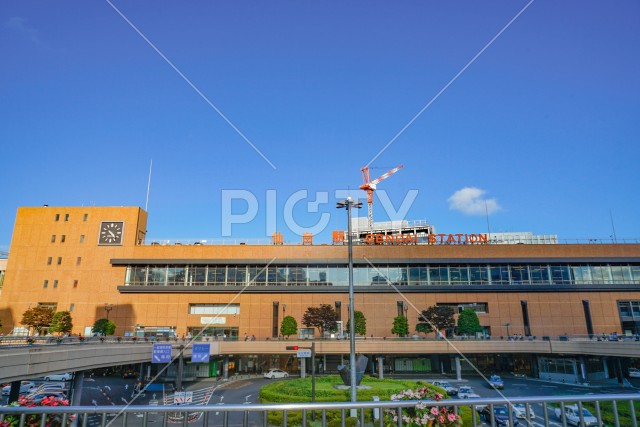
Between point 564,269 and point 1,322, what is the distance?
263 ft

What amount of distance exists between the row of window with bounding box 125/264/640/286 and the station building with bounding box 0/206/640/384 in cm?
14

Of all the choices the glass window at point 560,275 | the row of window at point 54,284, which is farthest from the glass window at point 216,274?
the glass window at point 560,275

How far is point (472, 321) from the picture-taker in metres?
55.4

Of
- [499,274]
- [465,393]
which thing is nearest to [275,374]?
[465,393]

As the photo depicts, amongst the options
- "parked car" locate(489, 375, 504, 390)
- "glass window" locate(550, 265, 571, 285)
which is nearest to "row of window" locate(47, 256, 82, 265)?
"parked car" locate(489, 375, 504, 390)

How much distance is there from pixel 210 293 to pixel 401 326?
88.6ft

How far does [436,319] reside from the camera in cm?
5628

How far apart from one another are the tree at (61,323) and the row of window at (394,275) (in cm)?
887

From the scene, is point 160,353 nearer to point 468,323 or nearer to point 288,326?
point 288,326

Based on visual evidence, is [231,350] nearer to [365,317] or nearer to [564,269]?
[365,317]

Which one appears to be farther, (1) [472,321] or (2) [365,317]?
(2) [365,317]

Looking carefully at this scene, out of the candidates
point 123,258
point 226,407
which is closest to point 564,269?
point 123,258

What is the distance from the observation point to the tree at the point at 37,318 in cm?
5747

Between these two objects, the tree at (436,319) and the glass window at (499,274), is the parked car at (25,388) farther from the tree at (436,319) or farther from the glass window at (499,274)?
the glass window at (499,274)
